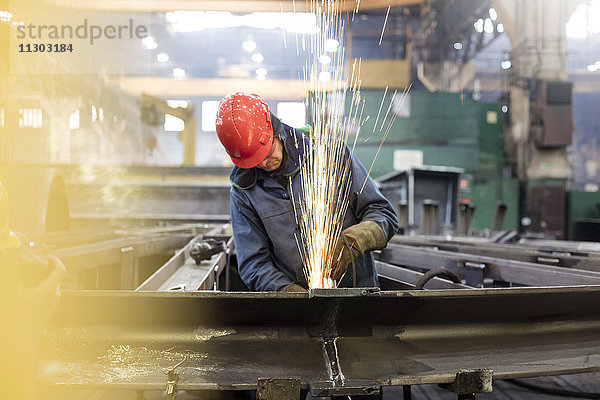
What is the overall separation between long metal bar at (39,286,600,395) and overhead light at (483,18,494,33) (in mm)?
11781

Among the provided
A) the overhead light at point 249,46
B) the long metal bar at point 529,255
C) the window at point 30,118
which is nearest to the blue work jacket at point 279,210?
the long metal bar at point 529,255

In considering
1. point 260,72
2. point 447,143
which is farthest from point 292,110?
point 447,143

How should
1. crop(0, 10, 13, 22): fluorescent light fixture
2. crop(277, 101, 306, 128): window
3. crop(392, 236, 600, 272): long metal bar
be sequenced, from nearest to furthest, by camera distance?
crop(392, 236, 600, 272): long metal bar
crop(0, 10, 13, 22): fluorescent light fixture
crop(277, 101, 306, 128): window

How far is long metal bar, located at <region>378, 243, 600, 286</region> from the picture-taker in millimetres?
2080

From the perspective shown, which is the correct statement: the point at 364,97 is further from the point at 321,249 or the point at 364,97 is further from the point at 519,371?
the point at 519,371

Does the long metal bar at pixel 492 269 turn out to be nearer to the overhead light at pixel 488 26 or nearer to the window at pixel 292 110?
the overhead light at pixel 488 26

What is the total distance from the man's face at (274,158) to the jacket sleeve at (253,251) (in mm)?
186

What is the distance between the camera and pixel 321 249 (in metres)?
2.04

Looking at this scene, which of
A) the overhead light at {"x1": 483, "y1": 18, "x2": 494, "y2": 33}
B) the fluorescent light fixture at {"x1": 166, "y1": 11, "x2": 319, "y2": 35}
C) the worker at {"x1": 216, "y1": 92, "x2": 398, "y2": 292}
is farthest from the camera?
the overhead light at {"x1": 483, "y1": 18, "x2": 494, "y2": 33}

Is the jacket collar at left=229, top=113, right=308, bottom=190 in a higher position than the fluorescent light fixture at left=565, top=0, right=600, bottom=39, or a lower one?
lower

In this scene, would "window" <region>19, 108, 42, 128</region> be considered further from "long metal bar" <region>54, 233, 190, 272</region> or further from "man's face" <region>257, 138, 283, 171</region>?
"man's face" <region>257, 138, 283, 171</region>

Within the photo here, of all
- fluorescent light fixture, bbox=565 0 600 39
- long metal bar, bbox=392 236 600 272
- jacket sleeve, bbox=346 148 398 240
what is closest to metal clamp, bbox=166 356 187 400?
jacket sleeve, bbox=346 148 398 240

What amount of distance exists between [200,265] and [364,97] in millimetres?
8704

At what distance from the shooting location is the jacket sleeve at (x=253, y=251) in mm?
1951
